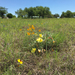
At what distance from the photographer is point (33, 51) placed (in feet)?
4.08

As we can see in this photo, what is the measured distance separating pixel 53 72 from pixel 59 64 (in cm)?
17

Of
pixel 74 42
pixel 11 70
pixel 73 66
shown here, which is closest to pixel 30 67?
pixel 11 70

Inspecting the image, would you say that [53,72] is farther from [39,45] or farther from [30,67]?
[39,45]

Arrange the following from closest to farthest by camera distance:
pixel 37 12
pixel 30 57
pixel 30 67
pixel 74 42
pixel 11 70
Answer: pixel 11 70 < pixel 30 67 < pixel 30 57 < pixel 74 42 < pixel 37 12

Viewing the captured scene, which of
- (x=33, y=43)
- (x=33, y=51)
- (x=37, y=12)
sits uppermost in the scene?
(x=37, y=12)

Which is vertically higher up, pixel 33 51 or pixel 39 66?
pixel 33 51

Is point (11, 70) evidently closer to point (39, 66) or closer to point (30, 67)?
point (30, 67)

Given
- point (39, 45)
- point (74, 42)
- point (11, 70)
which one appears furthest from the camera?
point (74, 42)

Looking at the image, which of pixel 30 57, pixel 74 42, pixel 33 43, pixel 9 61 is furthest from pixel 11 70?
pixel 74 42

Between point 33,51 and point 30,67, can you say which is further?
point 33,51

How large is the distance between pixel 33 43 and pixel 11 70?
625 millimetres

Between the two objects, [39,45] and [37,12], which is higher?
[37,12]

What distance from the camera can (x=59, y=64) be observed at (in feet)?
3.33

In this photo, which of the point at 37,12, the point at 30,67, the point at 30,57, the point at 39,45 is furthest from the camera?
the point at 37,12
